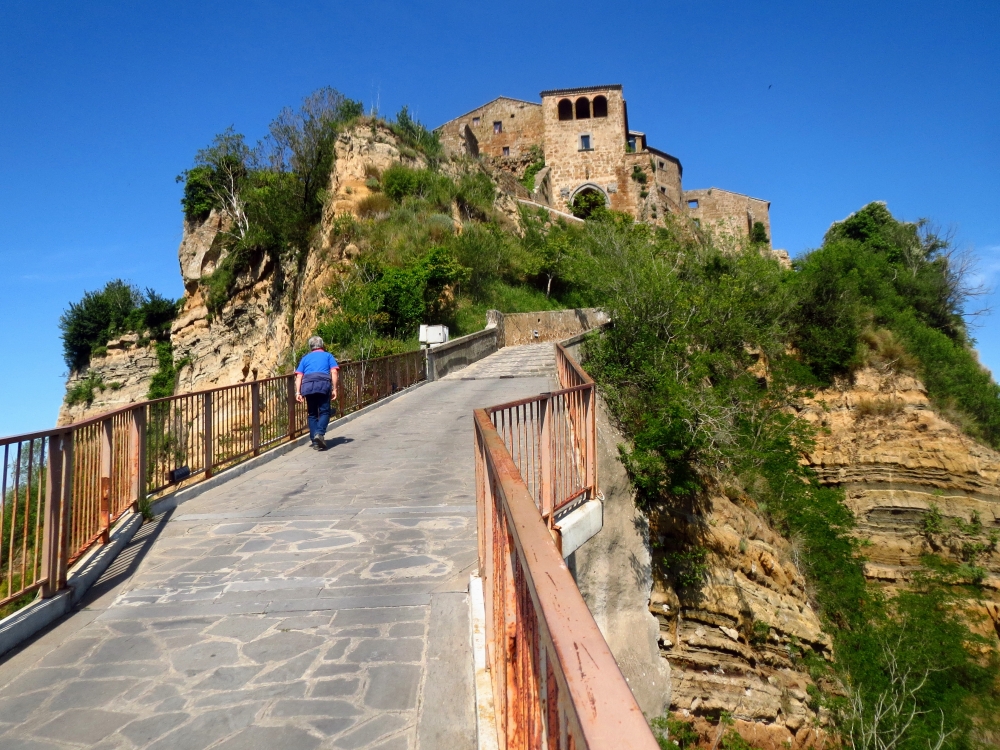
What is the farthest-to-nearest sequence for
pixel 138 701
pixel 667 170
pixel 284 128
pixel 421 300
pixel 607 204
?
1. pixel 667 170
2. pixel 607 204
3. pixel 284 128
4. pixel 421 300
5. pixel 138 701

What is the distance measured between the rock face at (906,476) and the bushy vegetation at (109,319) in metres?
36.0

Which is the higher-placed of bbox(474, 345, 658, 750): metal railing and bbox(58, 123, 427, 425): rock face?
bbox(58, 123, 427, 425): rock face

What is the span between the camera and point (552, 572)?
64.4 inches

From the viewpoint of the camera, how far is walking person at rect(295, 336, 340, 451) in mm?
10242

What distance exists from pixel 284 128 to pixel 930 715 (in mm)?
32891

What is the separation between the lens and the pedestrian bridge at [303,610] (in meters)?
1.99

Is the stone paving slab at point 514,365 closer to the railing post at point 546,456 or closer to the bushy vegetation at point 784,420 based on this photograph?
the bushy vegetation at point 784,420

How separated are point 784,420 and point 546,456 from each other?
15965mm

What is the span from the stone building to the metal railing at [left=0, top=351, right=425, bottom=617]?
1498 inches

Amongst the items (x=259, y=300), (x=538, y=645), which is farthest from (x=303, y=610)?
(x=259, y=300)

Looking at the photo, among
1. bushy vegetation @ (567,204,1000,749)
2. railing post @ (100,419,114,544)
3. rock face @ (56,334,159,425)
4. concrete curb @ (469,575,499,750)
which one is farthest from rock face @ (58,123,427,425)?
concrete curb @ (469,575,499,750)

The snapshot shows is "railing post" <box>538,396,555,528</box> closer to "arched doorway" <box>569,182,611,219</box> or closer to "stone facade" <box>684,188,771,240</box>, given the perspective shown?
"arched doorway" <box>569,182,611,219</box>

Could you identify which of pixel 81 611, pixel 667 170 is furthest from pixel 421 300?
pixel 667 170

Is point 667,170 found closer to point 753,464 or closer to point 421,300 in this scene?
point 421,300
